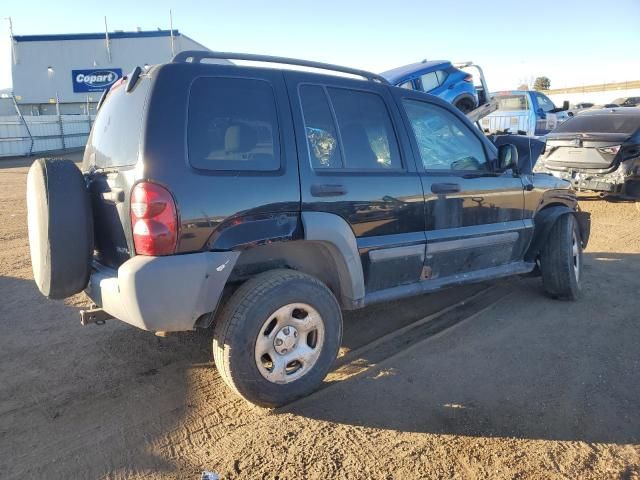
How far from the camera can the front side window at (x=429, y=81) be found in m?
7.95

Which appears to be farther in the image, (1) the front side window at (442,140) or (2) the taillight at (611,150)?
(2) the taillight at (611,150)

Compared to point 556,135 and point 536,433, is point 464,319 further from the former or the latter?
point 556,135

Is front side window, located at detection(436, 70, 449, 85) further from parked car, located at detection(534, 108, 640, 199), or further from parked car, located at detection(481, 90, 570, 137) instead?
parked car, located at detection(481, 90, 570, 137)

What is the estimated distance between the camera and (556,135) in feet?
33.2

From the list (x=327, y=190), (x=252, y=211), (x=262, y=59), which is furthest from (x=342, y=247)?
(x=262, y=59)

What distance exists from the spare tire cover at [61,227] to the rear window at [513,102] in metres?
14.7

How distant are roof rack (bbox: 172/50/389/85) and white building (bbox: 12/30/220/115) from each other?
38.9 meters

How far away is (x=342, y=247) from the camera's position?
3.30 metres

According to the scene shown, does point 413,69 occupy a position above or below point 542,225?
above

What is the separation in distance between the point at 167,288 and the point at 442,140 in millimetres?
2625

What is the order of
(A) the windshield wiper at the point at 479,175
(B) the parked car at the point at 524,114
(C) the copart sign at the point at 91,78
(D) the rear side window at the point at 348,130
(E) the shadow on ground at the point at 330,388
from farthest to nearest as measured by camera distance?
(C) the copart sign at the point at 91,78 → (B) the parked car at the point at 524,114 → (A) the windshield wiper at the point at 479,175 → (D) the rear side window at the point at 348,130 → (E) the shadow on ground at the point at 330,388

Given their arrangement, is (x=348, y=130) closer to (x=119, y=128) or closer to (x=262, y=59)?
(x=262, y=59)

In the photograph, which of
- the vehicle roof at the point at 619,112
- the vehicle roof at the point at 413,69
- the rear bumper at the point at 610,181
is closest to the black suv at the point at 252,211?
the vehicle roof at the point at 413,69

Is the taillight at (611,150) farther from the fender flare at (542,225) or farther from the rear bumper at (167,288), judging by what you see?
the rear bumper at (167,288)
